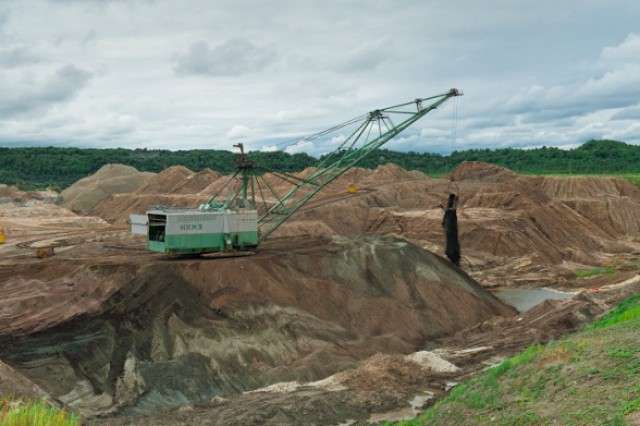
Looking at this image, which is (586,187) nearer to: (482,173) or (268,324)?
(482,173)

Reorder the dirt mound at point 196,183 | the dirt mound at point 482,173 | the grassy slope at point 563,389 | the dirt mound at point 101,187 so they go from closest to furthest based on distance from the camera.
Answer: the grassy slope at point 563,389 → the dirt mound at point 482,173 → the dirt mound at point 196,183 → the dirt mound at point 101,187

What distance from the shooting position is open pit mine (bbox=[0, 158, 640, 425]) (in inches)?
763

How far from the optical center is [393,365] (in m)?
20.5

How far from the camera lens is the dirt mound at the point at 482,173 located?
77.1m

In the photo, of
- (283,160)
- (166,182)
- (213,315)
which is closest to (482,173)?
(166,182)

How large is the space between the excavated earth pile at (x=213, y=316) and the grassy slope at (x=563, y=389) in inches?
408

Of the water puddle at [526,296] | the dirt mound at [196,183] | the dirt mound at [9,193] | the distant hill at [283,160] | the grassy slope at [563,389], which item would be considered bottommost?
the water puddle at [526,296]

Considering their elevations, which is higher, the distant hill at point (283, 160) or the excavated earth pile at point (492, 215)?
the distant hill at point (283, 160)

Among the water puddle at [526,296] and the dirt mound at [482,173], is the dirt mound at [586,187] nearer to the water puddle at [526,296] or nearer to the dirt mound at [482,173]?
the dirt mound at [482,173]

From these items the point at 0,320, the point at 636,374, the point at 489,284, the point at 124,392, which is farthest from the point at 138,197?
the point at 636,374

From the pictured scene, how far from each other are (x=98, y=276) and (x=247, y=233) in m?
6.82

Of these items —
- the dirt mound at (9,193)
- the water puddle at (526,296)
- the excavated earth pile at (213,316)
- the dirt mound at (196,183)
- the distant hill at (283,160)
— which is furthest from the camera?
the distant hill at (283,160)

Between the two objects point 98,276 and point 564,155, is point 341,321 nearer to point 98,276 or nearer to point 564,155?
point 98,276

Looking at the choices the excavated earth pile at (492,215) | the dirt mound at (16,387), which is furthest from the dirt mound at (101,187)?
the dirt mound at (16,387)
